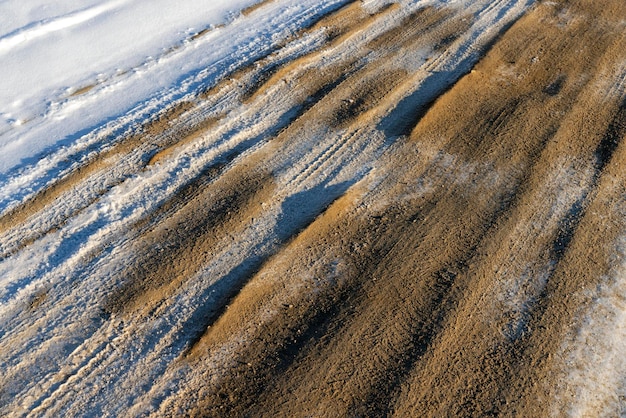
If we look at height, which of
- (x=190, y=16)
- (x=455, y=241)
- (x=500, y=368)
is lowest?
(x=500, y=368)

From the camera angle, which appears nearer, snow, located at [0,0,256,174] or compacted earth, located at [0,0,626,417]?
compacted earth, located at [0,0,626,417]

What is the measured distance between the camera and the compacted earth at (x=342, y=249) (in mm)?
5332

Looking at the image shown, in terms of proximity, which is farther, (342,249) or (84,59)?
(84,59)

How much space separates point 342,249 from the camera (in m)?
6.38

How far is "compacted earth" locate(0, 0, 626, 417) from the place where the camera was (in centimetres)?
533

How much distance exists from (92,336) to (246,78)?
4.39 metres

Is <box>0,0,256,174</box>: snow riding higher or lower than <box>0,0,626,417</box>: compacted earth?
higher

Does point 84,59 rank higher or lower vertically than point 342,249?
higher

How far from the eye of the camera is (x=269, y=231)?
6.57 metres

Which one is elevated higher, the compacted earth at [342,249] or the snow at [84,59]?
the snow at [84,59]

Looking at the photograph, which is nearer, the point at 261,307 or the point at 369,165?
the point at 261,307

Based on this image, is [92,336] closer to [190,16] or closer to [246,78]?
[246,78]

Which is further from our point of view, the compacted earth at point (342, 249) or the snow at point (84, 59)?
the snow at point (84, 59)

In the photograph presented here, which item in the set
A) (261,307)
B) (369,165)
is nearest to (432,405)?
(261,307)
